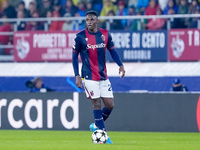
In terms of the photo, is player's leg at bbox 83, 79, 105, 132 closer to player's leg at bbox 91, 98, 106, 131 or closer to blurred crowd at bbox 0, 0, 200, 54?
player's leg at bbox 91, 98, 106, 131

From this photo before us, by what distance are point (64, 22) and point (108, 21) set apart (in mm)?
1699

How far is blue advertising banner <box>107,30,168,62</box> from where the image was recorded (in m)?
20.6

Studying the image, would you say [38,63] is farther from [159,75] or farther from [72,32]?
[159,75]

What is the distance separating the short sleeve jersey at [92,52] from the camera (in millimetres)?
11422

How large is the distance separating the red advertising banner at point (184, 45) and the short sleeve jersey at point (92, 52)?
910cm

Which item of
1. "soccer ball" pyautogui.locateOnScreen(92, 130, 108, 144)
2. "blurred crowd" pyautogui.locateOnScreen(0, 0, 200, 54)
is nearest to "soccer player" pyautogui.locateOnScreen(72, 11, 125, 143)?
"soccer ball" pyautogui.locateOnScreen(92, 130, 108, 144)

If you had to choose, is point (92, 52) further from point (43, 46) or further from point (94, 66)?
point (43, 46)

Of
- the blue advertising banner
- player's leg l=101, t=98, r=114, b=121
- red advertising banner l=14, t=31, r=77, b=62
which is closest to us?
player's leg l=101, t=98, r=114, b=121

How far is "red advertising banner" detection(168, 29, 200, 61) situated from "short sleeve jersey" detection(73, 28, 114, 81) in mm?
9105

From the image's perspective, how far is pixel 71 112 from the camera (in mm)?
15992

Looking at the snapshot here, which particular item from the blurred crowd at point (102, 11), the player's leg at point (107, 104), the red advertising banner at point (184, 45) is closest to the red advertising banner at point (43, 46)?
the blurred crowd at point (102, 11)

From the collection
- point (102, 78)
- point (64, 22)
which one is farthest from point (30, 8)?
point (102, 78)

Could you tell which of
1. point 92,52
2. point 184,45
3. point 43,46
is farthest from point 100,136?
point 43,46

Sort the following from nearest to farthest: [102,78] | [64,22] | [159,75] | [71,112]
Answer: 1. [102,78]
2. [71,112]
3. [159,75]
4. [64,22]
